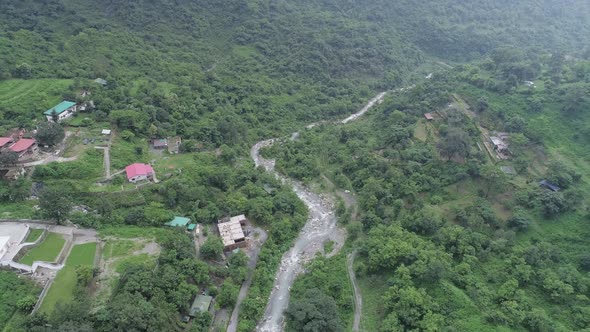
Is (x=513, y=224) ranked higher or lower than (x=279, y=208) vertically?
higher

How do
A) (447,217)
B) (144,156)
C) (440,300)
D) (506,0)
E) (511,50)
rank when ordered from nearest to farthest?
1. (440,300)
2. (447,217)
3. (144,156)
4. (511,50)
5. (506,0)

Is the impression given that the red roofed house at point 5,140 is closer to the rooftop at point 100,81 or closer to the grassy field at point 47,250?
the grassy field at point 47,250

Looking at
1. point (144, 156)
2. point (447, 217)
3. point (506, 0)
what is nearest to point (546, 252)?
point (447, 217)

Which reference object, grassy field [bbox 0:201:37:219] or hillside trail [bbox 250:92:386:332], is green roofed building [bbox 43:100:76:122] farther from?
hillside trail [bbox 250:92:386:332]

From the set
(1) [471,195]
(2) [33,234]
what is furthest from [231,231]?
(1) [471,195]

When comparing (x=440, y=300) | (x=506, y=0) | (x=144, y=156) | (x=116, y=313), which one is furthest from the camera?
(x=506, y=0)

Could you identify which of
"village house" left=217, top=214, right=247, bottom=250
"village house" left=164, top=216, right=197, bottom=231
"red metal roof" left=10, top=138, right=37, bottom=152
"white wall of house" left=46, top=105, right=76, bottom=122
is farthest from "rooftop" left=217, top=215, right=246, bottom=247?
"white wall of house" left=46, top=105, right=76, bottom=122

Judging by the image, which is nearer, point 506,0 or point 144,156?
point 144,156

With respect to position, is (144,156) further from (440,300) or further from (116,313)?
(440,300)

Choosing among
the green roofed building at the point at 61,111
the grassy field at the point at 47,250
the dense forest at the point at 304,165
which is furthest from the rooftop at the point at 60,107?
the grassy field at the point at 47,250
